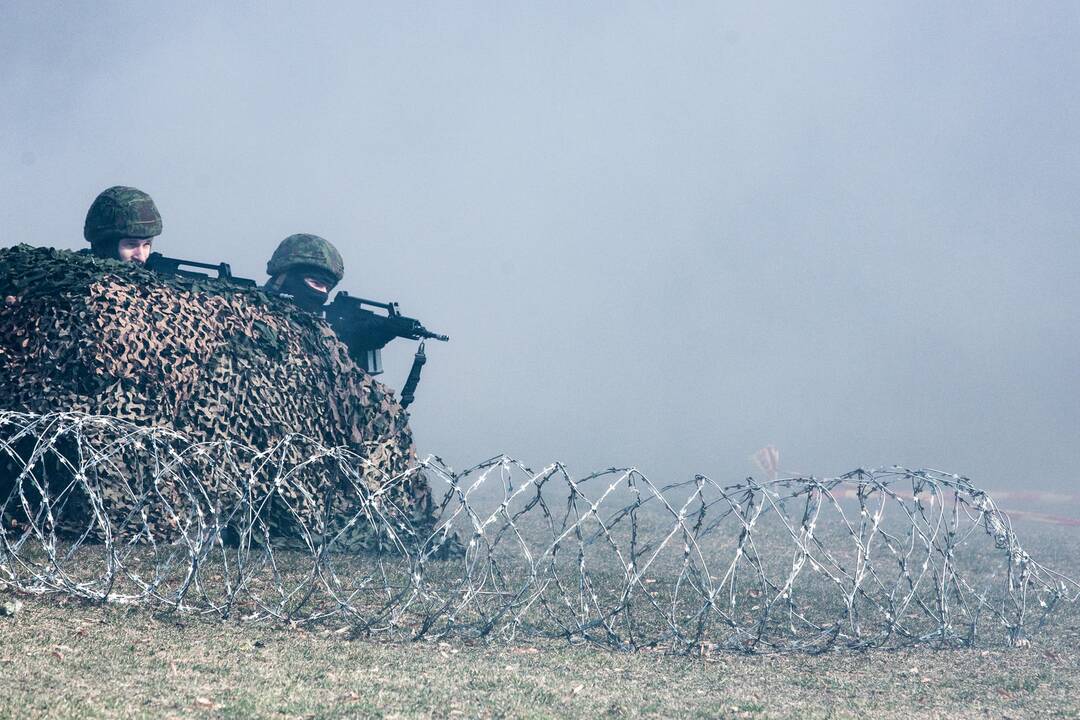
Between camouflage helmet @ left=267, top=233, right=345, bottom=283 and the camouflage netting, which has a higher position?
camouflage helmet @ left=267, top=233, right=345, bottom=283

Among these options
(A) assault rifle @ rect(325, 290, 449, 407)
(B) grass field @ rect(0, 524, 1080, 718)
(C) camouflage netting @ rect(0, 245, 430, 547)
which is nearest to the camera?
(B) grass field @ rect(0, 524, 1080, 718)

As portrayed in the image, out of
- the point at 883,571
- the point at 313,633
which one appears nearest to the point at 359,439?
the point at 313,633

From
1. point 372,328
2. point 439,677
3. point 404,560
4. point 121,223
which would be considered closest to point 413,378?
point 372,328

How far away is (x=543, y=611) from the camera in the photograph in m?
10.6

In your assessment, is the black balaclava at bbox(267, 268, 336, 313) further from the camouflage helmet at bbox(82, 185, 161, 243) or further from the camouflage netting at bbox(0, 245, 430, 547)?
Result: the camouflage helmet at bbox(82, 185, 161, 243)

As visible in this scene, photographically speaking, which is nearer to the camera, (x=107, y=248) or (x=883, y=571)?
(x=107, y=248)

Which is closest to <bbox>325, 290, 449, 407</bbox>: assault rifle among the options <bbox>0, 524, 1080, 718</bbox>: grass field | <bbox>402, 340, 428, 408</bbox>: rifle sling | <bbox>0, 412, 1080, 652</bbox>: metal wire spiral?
<bbox>402, 340, 428, 408</bbox>: rifle sling

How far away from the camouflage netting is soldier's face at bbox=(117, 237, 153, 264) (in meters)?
1.57

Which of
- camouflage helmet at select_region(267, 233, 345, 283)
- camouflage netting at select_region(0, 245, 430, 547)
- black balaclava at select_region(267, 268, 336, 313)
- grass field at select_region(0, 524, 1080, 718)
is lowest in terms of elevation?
grass field at select_region(0, 524, 1080, 718)

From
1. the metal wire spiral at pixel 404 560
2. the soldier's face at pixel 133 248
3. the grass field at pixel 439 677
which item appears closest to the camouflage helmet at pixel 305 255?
the soldier's face at pixel 133 248

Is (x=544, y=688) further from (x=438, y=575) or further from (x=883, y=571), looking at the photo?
(x=883, y=571)

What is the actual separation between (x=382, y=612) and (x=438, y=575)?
8.69 feet

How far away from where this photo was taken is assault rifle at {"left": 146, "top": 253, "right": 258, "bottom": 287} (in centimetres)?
1325

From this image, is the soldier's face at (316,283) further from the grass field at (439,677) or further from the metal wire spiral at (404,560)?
the grass field at (439,677)
